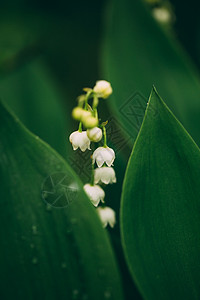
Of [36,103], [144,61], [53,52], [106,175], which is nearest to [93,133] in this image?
[106,175]

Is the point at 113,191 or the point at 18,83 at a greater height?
the point at 18,83

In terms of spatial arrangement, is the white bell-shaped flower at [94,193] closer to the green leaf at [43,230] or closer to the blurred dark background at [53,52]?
the green leaf at [43,230]

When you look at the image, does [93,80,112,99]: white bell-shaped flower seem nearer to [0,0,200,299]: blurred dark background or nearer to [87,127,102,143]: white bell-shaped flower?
[87,127,102,143]: white bell-shaped flower

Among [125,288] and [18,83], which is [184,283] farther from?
[18,83]

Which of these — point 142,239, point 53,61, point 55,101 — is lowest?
point 142,239

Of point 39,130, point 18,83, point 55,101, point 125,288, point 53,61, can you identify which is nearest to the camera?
point 125,288

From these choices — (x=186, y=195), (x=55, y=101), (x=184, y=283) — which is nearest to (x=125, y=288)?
(x=184, y=283)

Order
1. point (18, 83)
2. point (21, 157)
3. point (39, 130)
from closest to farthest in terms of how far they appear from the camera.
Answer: point (21, 157), point (39, 130), point (18, 83)

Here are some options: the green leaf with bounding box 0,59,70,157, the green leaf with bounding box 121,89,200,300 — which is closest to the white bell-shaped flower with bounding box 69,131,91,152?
the green leaf with bounding box 121,89,200,300
